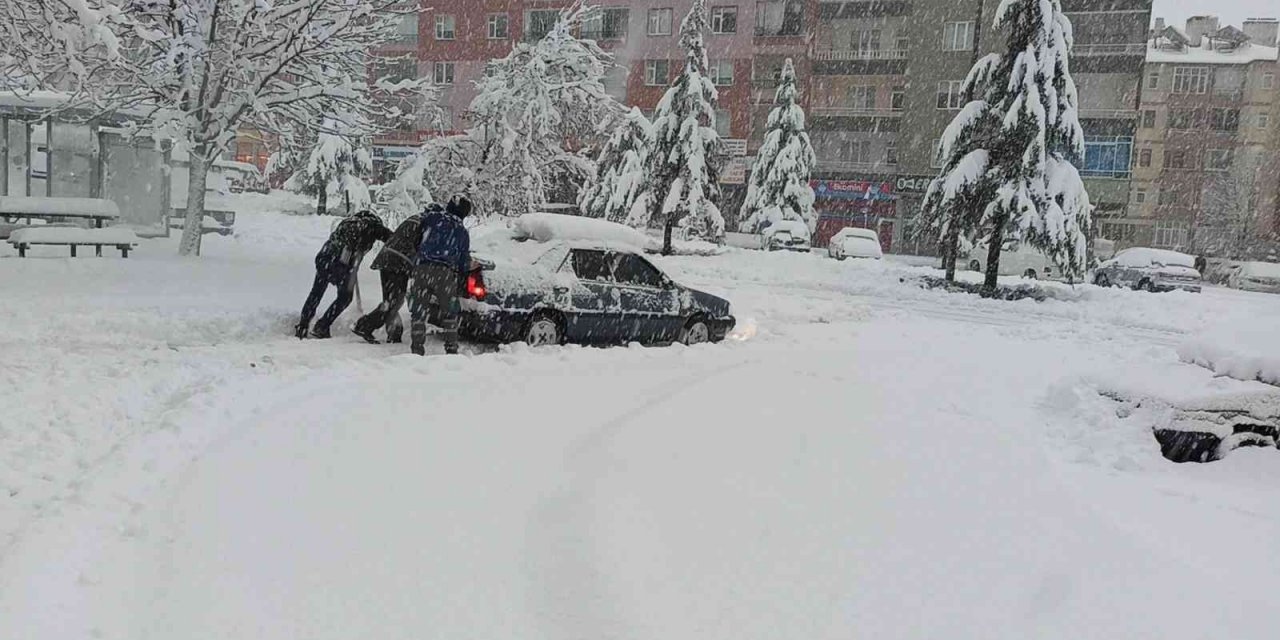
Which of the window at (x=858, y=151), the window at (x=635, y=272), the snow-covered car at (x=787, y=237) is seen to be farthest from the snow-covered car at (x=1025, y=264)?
the window at (x=635, y=272)

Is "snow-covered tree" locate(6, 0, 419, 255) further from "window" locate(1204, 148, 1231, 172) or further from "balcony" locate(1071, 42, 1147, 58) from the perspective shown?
"window" locate(1204, 148, 1231, 172)

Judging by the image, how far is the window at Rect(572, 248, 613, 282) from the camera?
414 inches

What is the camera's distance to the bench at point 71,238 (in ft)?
47.5

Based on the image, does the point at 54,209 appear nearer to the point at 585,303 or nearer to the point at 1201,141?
the point at 585,303

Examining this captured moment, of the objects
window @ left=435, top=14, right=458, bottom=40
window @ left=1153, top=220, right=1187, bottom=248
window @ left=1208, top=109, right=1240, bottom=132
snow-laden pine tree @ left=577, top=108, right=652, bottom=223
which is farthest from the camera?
window @ left=1208, top=109, right=1240, bottom=132

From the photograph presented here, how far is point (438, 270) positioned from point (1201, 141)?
218 feet

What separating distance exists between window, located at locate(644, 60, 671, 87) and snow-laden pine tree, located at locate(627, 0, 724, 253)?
1614 centimetres

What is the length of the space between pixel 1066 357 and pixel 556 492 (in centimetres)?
983

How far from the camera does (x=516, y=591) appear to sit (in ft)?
12.7

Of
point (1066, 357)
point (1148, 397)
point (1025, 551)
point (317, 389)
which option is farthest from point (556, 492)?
point (1066, 357)

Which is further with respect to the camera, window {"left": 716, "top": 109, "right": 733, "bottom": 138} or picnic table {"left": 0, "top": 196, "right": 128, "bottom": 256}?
window {"left": 716, "top": 109, "right": 733, "bottom": 138}

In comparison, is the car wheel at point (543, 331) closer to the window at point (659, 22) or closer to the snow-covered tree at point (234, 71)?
the snow-covered tree at point (234, 71)

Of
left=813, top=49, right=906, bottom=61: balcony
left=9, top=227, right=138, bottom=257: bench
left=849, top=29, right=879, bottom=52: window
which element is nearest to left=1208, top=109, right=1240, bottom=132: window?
left=813, top=49, right=906, bottom=61: balcony

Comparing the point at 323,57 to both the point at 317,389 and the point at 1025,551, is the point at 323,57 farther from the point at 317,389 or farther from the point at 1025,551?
the point at 1025,551
